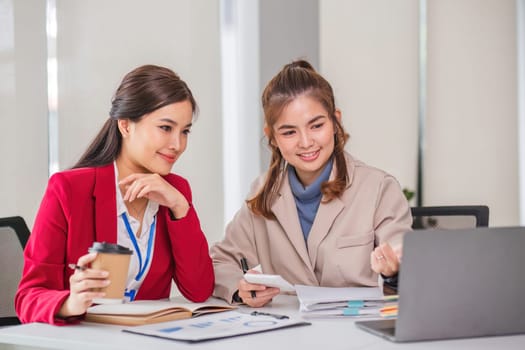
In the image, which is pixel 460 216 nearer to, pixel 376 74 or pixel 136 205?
pixel 136 205

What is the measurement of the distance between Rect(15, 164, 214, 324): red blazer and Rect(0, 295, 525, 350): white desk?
0.08m

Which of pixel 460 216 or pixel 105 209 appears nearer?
pixel 105 209

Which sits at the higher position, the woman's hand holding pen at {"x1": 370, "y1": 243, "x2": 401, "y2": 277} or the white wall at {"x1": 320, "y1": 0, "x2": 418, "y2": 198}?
the white wall at {"x1": 320, "y1": 0, "x2": 418, "y2": 198}

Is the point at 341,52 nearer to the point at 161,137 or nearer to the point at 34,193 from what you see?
the point at 34,193

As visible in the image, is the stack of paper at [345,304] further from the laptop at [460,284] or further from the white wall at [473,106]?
the white wall at [473,106]

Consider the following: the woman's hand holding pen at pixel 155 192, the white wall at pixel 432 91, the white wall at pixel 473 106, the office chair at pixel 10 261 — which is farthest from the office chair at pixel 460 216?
the white wall at pixel 473 106

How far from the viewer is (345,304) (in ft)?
5.82

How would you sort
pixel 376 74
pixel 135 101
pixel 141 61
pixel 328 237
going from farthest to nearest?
pixel 376 74
pixel 141 61
pixel 328 237
pixel 135 101

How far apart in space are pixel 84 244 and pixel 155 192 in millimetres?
218

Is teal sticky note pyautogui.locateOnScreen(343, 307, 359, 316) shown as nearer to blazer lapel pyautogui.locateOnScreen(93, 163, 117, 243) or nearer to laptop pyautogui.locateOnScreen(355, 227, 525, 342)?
laptop pyautogui.locateOnScreen(355, 227, 525, 342)

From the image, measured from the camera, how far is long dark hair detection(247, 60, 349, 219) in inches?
88.6

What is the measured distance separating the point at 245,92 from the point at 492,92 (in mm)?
2469

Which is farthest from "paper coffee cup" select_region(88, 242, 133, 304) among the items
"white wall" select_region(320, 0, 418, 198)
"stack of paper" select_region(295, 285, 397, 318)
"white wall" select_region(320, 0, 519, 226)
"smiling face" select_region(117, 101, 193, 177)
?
"white wall" select_region(320, 0, 519, 226)

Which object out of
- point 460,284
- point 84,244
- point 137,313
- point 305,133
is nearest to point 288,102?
point 305,133
